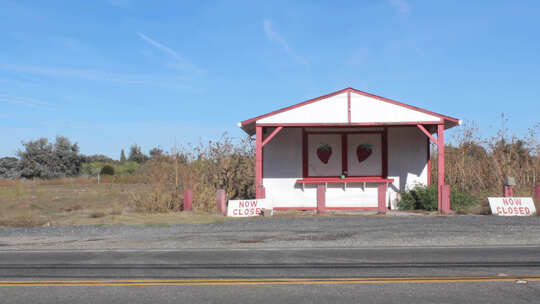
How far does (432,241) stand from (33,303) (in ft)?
24.6

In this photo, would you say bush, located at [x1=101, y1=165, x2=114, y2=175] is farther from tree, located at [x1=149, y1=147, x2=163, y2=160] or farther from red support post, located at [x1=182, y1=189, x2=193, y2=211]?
red support post, located at [x1=182, y1=189, x2=193, y2=211]

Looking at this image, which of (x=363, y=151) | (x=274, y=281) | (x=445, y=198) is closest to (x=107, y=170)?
(x=363, y=151)

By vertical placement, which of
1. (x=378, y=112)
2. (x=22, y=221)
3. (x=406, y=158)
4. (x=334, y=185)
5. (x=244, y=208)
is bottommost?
(x=22, y=221)

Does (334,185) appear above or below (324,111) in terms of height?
below

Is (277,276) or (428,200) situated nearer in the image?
(277,276)

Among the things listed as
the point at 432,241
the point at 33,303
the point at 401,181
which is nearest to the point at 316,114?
the point at 401,181

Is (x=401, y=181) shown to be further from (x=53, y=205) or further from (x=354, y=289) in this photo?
(x=53, y=205)

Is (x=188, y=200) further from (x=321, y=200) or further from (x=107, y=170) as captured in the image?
(x=107, y=170)

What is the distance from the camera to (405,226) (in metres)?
12.0

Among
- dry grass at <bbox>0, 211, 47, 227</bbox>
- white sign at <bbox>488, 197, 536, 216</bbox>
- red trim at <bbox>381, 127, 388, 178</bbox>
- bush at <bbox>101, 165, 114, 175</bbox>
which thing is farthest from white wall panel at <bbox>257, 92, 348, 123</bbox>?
bush at <bbox>101, 165, 114, 175</bbox>

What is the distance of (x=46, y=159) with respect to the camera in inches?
2012

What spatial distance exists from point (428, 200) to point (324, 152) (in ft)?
12.4

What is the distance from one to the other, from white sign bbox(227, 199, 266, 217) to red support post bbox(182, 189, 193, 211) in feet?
5.26

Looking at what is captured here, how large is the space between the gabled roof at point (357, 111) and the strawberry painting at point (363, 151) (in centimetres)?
171
